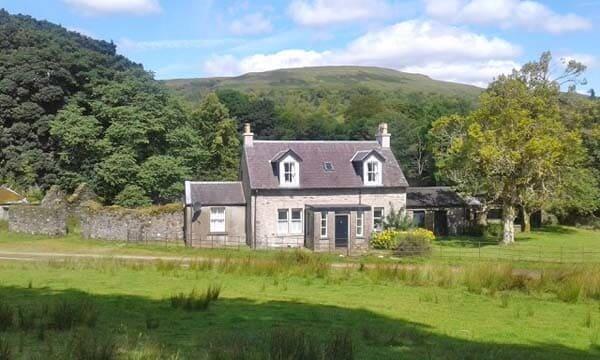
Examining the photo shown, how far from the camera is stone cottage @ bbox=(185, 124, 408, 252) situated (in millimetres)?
42000

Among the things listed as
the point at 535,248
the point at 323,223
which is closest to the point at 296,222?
the point at 323,223

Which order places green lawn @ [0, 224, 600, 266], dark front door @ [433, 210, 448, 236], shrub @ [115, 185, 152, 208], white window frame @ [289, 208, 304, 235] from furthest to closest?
1. dark front door @ [433, 210, 448, 236]
2. shrub @ [115, 185, 152, 208]
3. white window frame @ [289, 208, 304, 235]
4. green lawn @ [0, 224, 600, 266]

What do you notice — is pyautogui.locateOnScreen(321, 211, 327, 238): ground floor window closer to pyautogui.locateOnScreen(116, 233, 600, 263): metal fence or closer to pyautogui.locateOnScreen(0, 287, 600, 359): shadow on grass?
pyautogui.locateOnScreen(116, 233, 600, 263): metal fence

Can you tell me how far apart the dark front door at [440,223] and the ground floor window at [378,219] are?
8.07 metres

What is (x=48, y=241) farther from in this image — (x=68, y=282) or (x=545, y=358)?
(x=545, y=358)

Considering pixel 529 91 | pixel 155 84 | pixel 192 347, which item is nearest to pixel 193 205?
pixel 155 84

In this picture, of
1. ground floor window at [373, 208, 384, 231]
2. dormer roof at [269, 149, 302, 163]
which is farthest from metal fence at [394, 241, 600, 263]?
dormer roof at [269, 149, 302, 163]

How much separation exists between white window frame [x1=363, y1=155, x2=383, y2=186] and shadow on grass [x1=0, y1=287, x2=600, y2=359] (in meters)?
27.5

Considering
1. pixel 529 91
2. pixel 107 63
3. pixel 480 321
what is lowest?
pixel 480 321

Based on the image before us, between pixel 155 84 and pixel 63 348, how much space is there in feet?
157

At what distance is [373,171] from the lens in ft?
145

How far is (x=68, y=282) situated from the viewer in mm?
21219

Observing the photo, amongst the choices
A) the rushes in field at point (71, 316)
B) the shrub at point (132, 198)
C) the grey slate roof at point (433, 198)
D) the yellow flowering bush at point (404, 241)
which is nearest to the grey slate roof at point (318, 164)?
the yellow flowering bush at point (404, 241)

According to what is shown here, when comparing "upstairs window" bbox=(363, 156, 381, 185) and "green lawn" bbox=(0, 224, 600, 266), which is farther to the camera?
"upstairs window" bbox=(363, 156, 381, 185)
